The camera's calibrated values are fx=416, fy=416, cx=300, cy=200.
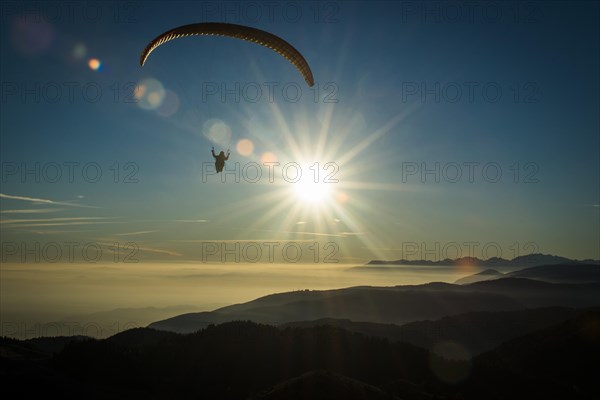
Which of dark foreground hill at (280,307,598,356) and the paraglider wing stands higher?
the paraglider wing

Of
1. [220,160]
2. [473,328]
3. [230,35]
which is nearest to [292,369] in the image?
[220,160]

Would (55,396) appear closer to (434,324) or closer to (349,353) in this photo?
(349,353)

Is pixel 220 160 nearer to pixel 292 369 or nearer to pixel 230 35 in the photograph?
pixel 230 35

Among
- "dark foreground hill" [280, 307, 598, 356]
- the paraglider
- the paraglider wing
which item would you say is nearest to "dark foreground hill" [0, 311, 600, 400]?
the paraglider

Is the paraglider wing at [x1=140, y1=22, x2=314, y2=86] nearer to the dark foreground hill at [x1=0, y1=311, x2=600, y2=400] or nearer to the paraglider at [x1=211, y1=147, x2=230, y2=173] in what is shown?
the paraglider at [x1=211, y1=147, x2=230, y2=173]

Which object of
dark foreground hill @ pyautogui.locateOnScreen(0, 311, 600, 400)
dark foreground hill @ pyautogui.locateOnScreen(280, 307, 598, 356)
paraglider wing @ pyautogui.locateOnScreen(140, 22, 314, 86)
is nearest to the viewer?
paraglider wing @ pyautogui.locateOnScreen(140, 22, 314, 86)

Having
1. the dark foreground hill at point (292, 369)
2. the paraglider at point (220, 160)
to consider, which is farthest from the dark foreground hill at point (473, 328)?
the paraglider at point (220, 160)

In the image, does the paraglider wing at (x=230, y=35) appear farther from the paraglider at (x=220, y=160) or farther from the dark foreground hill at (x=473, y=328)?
the dark foreground hill at (x=473, y=328)

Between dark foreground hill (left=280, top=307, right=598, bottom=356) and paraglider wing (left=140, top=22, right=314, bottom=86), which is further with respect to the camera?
dark foreground hill (left=280, top=307, right=598, bottom=356)

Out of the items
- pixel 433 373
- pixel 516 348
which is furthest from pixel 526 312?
pixel 433 373
